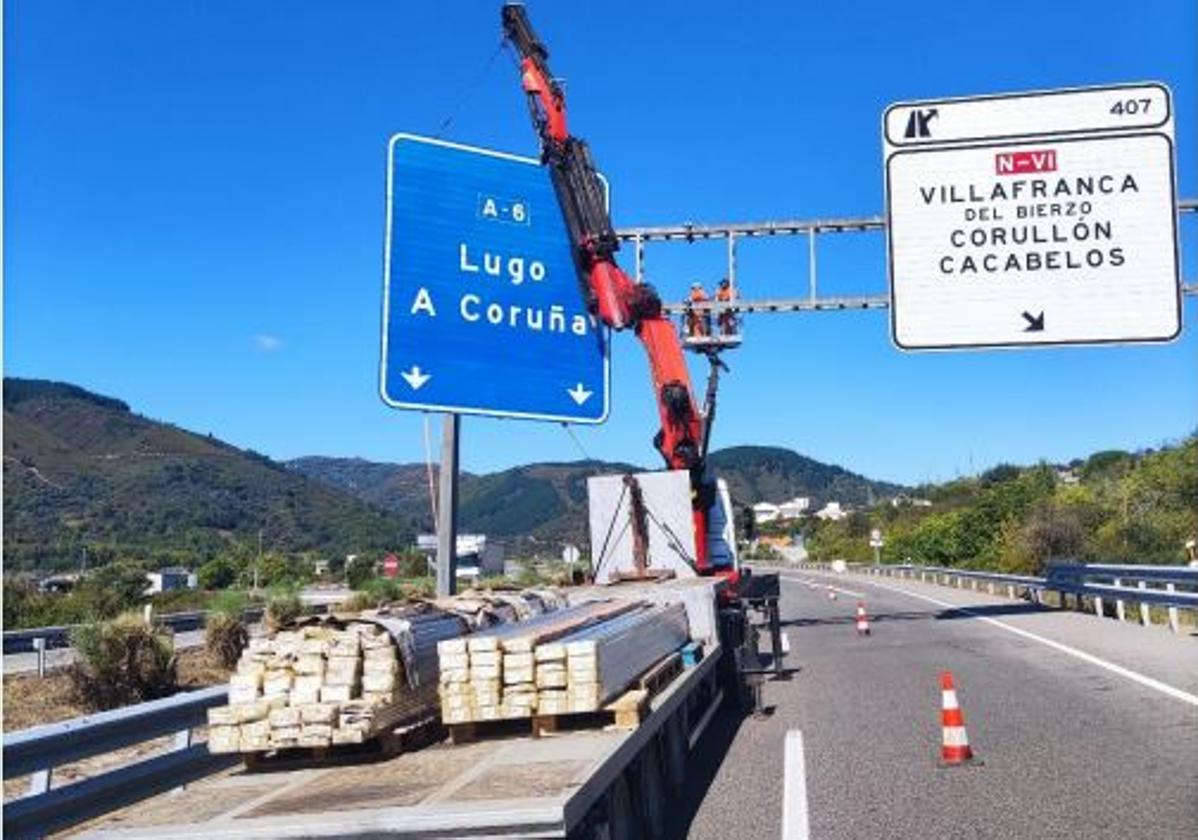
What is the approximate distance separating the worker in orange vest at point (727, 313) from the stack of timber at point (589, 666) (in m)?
12.9

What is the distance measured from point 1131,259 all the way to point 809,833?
35.4 ft

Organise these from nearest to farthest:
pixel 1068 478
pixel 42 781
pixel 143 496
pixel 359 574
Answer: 1. pixel 42 781
2. pixel 359 574
3. pixel 143 496
4. pixel 1068 478

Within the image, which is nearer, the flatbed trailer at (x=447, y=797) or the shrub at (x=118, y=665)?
the flatbed trailer at (x=447, y=797)

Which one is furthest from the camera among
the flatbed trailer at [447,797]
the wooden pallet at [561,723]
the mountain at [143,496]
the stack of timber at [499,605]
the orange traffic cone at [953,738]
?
the mountain at [143,496]

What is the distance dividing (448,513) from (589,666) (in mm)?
3487

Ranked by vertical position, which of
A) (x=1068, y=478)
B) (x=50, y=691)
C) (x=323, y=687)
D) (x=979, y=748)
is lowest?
(x=50, y=691)

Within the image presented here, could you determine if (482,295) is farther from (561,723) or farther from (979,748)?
(979,748)

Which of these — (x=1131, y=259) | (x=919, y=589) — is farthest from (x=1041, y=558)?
(x=1131, y=259)

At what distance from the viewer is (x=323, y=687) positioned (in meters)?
6.66

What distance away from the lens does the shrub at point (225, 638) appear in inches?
984

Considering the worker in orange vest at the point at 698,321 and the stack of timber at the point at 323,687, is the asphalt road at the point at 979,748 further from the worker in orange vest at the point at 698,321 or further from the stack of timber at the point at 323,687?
the worker in orange vest at the point at 698,321

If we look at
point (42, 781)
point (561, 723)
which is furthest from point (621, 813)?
point (42, 781)

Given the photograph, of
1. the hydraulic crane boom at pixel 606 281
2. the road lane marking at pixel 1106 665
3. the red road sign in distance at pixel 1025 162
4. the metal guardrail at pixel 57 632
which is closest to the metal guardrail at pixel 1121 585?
the road lane marking at pixel 1106 665

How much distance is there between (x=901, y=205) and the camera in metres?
16.3
